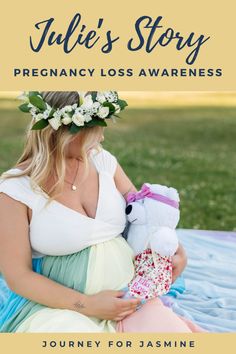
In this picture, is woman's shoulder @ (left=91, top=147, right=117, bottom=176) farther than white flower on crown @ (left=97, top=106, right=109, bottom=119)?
Yes

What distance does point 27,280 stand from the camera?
322 centimetres

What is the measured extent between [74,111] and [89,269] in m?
0.73

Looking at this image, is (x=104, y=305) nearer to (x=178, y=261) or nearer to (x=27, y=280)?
(x=27, y=280)

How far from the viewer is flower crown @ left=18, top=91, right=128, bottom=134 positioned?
10.6 ft

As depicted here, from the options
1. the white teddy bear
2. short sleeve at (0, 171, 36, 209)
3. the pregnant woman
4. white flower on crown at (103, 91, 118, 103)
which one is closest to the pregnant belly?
the pregnant woman

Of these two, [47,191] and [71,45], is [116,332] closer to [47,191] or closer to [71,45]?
[47,191]

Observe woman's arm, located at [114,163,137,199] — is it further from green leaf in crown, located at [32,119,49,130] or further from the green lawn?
the green lawn

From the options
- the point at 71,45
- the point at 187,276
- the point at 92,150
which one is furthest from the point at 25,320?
the point at 187,276

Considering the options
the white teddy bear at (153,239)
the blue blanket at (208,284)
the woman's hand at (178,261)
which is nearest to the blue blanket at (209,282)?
the blue blanket at (208,284)

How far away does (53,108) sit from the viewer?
3.27 meters

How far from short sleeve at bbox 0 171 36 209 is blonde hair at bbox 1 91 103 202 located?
3 cm

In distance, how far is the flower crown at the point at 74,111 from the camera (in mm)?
3221

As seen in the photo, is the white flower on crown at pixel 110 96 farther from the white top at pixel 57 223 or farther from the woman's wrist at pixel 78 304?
the woman's wrist at pixel 78 304

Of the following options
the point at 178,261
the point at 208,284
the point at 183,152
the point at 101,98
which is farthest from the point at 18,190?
the point at 183,152
